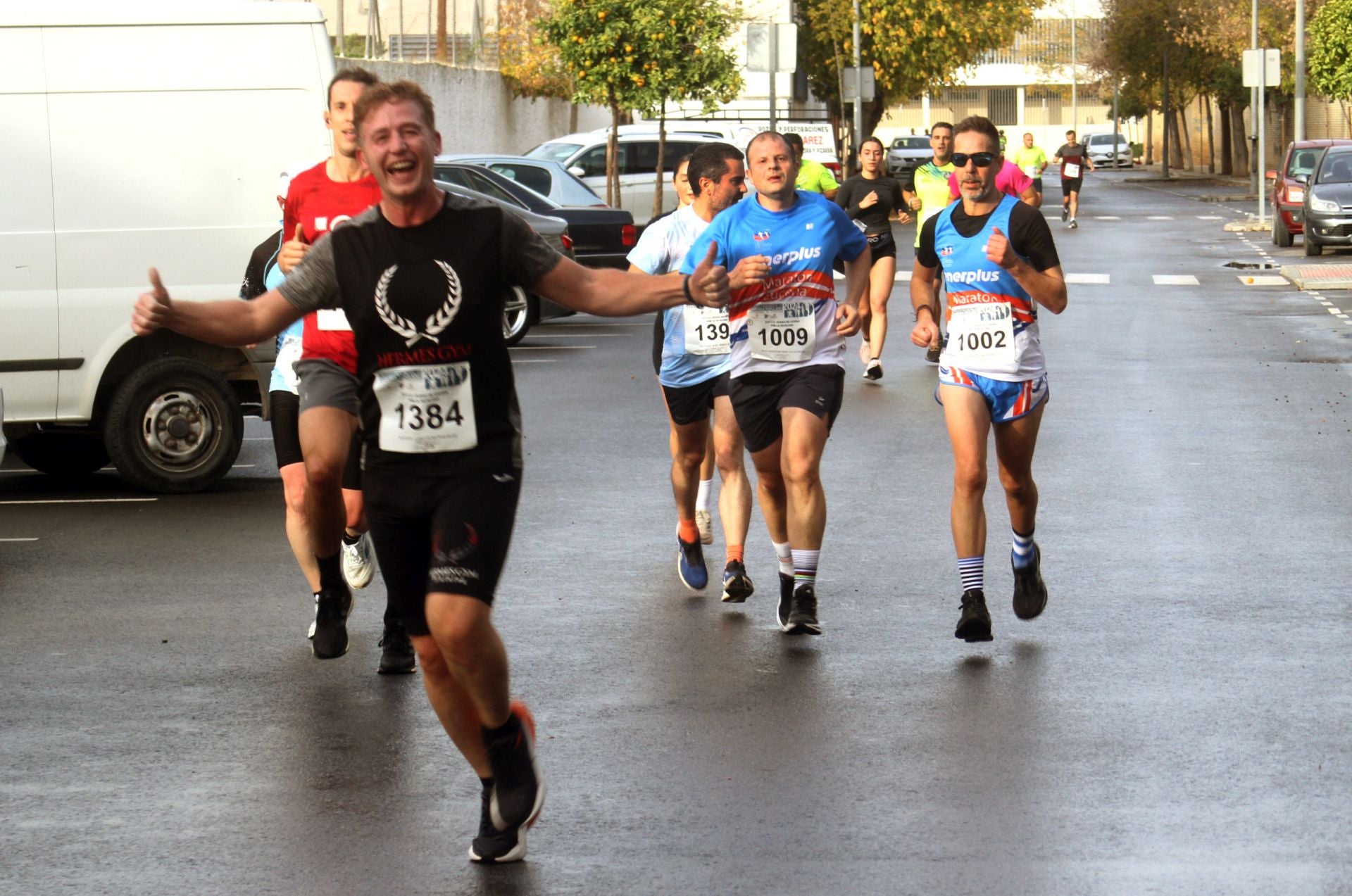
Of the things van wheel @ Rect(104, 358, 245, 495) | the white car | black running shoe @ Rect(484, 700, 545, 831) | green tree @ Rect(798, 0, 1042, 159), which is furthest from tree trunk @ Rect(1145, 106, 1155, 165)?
black running shoe @ Rect(484, 700, 545, 831)

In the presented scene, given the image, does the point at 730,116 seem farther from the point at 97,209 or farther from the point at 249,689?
the point at 249,689

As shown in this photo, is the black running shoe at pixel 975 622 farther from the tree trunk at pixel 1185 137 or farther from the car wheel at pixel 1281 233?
the tree trunk at pixel 1185 137

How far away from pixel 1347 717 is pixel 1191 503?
4.28 m

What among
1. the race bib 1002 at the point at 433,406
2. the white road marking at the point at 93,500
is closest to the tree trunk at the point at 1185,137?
the white road marking at the point at 93,500

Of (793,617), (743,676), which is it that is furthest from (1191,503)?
(743,676)

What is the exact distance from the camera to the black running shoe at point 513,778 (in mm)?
5098

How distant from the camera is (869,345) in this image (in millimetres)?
16484

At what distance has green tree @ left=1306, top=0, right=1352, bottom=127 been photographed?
151ft

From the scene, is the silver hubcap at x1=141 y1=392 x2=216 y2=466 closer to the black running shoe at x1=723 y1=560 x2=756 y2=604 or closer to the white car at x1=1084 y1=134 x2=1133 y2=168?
the black running shoe at x1=723 y1=560 x2=756 y2=604

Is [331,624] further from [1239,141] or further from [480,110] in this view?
[1239,141]

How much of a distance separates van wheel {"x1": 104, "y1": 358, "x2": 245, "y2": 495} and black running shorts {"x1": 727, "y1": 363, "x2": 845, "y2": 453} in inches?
170

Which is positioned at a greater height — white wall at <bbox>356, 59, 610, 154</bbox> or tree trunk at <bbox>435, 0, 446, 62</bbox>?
tree trunk at <bbox>435, 0, 446, 62</bbox>

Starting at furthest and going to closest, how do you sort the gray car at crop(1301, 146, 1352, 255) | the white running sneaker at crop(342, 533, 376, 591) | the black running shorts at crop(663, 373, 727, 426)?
the gray car at crop(1301, 146, 1352, 255) → the black running shorts at crop(663, 373, 727, 426) → the white running sneaker at crop(342, 533, 376, 591)

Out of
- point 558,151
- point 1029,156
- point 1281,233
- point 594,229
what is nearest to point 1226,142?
point 1029,156
